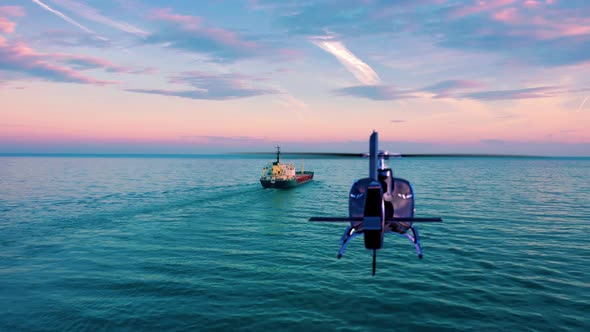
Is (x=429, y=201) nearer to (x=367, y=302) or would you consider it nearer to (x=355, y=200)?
(x=367, y=302)

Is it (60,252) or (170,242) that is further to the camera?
(170,242)

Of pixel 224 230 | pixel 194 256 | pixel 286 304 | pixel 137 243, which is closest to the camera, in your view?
pixel 286 304

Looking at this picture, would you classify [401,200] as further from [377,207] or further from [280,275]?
[280,275]

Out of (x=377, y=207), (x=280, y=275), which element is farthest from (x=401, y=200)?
(x=280, y=275)

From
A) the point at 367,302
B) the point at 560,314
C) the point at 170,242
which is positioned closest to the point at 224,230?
the point at 170,242

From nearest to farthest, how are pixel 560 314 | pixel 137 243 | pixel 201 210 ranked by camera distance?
pixel 560 314 → pixel 137 243 → pixel 201 210

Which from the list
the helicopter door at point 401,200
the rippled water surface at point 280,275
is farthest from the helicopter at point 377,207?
the rippled water surface at point 280,275

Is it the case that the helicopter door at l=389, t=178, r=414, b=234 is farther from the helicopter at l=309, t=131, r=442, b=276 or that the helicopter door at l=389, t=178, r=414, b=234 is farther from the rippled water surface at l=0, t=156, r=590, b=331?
the rippled water surface at l=0, t=156, r=590, b=331

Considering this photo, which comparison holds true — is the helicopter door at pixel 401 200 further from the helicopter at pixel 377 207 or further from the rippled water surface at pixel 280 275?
the rippled water surface at pixel 280 275
